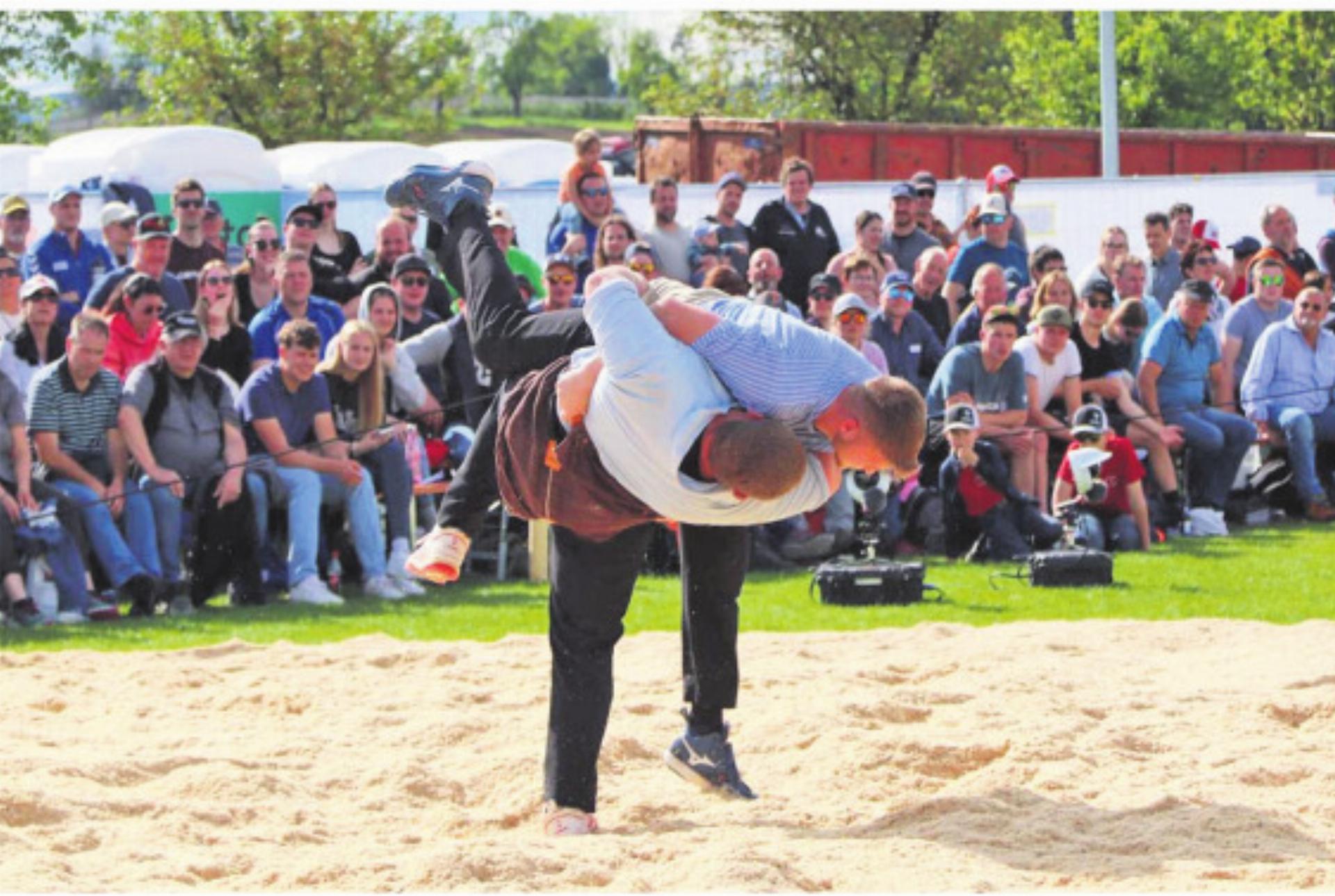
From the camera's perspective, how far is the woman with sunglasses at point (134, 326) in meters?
11.6

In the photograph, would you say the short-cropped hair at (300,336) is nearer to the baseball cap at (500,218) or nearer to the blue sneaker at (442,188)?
the baseball cap at (500,218)

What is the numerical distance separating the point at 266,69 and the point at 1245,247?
980 inches

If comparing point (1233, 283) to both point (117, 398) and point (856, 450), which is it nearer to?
point (117, 398)

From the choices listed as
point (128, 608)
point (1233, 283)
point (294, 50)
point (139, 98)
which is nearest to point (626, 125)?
point (139, 98)

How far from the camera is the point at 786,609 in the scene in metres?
10.7

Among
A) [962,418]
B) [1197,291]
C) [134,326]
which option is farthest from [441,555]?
[1197,291]

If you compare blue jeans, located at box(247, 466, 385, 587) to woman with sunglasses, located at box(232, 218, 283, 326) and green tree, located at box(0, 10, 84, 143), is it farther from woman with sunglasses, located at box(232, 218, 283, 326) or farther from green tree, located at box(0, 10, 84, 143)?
green tree, located at box(0, 10, 84, 143)

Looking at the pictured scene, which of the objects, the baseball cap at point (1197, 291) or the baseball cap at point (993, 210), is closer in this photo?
the baseball cap at point (1197, 291)

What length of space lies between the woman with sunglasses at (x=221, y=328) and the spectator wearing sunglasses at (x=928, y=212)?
523 centimetres

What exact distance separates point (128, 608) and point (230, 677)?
2353 millimetres

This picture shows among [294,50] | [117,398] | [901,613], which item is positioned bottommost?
[901,613]

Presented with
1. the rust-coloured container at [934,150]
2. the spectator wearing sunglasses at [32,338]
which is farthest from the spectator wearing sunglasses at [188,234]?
the rust-coloured container at [934,150]

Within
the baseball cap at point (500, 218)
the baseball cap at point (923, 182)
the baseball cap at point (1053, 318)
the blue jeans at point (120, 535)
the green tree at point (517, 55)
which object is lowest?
the blue jeans at point (120, 535)

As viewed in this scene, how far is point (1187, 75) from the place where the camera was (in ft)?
125
